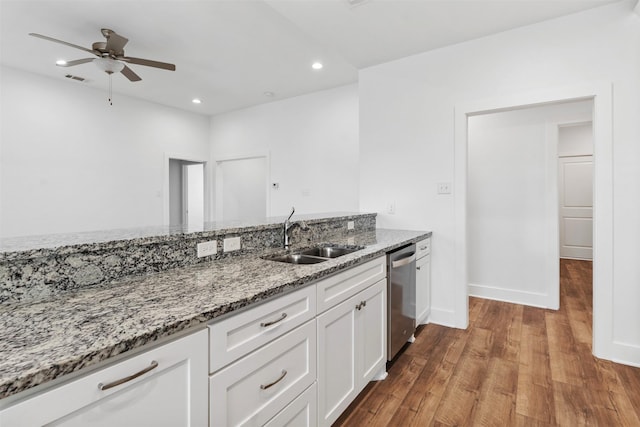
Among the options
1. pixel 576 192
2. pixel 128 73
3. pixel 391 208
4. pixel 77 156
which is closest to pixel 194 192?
pixel 77 156

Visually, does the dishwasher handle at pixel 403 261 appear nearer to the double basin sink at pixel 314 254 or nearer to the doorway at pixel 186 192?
the double basin sink at pixel 314 254

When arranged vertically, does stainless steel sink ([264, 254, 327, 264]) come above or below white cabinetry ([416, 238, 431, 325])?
above

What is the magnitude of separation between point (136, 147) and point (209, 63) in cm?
218

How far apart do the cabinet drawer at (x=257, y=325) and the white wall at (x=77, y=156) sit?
432 centimetres

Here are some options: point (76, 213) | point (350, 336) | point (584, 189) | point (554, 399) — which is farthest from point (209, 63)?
point (584, 189)

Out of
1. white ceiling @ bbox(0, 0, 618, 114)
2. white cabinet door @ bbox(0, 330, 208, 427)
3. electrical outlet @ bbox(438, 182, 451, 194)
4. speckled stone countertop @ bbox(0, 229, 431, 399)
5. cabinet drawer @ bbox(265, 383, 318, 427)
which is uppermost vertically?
white ceiling @ bbox(0, 0, 618, 114)

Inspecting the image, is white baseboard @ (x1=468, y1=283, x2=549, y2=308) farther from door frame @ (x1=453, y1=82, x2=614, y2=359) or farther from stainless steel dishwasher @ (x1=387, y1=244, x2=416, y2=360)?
stainless steel dishwasher @ (x1=387, y1=244, x2=416, y2=360)

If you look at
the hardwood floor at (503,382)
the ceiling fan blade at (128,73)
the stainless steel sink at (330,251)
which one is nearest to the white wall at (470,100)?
the hardwood floor at (503,382)

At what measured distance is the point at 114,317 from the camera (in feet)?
2.92

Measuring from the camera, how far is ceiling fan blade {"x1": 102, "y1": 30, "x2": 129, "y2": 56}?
8.82ft

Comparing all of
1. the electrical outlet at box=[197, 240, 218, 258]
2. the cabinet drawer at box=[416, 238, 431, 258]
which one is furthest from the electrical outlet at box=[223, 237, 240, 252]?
the cabinet drawer at box=[416, 238, 431, 258]

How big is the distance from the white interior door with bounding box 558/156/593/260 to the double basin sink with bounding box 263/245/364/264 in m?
5.72

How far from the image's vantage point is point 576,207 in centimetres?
587

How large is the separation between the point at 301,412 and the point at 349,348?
1.37 feet
